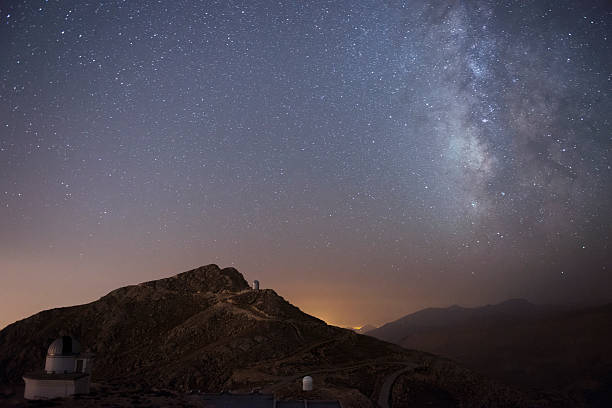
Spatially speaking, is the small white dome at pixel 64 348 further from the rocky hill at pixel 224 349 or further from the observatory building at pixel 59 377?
the rocky hill at pixel 224 349

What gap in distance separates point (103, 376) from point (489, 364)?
160 meters

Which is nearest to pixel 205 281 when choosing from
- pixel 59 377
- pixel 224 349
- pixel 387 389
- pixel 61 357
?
pixel 224 349

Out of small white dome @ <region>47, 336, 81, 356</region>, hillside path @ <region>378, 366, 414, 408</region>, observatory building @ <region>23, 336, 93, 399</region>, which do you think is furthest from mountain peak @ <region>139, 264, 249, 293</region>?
observatory building @ <region>23, 336, 93, 399</region>

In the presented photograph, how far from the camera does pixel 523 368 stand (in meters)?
173

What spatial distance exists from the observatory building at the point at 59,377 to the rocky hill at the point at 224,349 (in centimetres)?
432

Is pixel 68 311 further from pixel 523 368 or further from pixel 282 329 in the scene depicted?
pixel 523 368

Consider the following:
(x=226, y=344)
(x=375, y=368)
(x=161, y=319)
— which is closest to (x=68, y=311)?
(x=161, y=319)

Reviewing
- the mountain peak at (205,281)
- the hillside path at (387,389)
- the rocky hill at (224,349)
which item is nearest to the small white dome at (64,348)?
the rocky hill at (224,349)

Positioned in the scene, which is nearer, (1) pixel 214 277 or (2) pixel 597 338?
(1) pixel 214 277

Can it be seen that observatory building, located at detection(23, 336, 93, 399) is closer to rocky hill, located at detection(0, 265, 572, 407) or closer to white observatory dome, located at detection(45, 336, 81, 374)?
white observatory dome, located at detection(45, 336, 81, 374)

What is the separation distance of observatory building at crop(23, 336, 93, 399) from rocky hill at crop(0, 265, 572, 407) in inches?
170

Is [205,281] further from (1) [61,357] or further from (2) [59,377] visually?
(2) [59,377]

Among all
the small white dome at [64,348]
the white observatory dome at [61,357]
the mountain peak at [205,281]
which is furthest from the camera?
the mountain peak at [205,281]

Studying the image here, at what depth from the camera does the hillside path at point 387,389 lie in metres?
59.9
